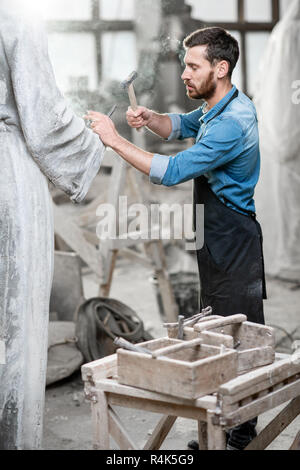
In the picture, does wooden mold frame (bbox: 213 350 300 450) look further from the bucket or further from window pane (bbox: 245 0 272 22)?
window pane (bbox: 245 0 272 22)

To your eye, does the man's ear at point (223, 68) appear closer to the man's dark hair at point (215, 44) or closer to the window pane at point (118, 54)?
the man's dark hair at point (215, 44)

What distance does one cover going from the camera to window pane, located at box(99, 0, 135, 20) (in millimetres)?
9812

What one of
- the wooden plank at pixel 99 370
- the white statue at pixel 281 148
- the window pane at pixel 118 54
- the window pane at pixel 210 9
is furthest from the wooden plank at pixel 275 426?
the window pane at pixel 210 9

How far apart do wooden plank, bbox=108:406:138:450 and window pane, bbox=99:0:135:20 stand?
8.20 m

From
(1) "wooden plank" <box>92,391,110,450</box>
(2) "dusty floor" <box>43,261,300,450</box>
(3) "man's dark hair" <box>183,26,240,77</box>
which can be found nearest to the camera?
(1) "wooden plank" <box>92,391,110,450</box>

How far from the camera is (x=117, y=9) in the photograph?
988 centimetres

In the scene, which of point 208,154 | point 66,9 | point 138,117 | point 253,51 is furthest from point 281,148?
point 208,154

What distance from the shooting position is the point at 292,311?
6.55 meters

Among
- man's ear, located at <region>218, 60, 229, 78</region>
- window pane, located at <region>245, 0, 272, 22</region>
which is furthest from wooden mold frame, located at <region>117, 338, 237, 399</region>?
window pane, located at <region>245, 0, 272, 22</region>

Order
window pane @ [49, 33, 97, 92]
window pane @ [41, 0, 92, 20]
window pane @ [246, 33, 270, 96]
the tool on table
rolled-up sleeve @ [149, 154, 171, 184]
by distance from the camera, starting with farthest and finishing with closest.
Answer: window pane @ [246, 33, 270, 96] → window pane @ [41, 0, 92, 20] → window pane @ [49, 33, 97, 92] → rolled-up sleeve @ [149, 154, 171, 184] → the tool on table

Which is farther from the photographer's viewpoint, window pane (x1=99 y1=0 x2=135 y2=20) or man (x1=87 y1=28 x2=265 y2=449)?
window pane (x1=99 y1=0 x2=135 y2=20)

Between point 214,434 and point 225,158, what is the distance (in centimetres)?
140

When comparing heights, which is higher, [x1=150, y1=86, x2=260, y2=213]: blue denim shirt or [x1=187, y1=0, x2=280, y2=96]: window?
[x1=187, y1=0, x2=280, y2=96]: window
